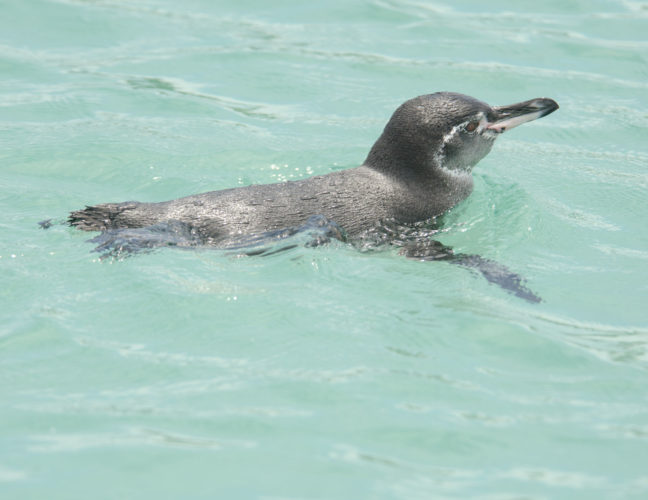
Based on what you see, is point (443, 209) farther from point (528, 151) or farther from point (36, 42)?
point (36, 42)

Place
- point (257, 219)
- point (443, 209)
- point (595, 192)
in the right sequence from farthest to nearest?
point (595, 192) → point (443, 209) → point (257, 219)

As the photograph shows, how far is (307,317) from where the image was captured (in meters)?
5.41

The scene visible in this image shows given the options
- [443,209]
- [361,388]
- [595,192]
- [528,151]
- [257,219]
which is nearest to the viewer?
[361,388]

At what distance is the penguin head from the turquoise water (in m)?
0.54

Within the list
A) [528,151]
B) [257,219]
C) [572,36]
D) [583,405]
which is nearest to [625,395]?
[583,405]

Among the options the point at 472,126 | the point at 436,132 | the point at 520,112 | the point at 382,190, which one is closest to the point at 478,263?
the point at 382,190

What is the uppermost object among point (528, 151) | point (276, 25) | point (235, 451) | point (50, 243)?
point (276, 25)

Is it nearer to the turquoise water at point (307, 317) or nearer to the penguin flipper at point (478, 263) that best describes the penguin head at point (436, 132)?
the turquoise water at point (307, 317)

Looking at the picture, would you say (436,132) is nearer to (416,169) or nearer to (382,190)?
(416,169)

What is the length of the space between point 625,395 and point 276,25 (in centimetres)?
846

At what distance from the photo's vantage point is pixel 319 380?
15.6ft

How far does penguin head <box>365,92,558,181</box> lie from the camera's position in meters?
6.90

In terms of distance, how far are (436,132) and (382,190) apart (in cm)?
63

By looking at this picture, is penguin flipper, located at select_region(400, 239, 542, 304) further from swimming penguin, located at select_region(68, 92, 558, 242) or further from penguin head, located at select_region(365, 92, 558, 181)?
penguin head, located at select_region(365, 92, 558, 181)
